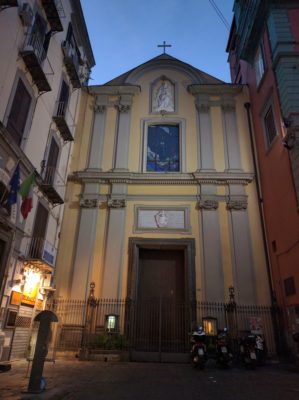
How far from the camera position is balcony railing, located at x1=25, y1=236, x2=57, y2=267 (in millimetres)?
10070

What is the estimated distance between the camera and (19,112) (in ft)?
31.7

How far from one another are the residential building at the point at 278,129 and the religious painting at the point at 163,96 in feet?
12.6

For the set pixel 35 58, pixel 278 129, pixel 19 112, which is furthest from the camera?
pixel 278 129

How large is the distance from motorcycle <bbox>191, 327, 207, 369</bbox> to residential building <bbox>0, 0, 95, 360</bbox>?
16.8 feet

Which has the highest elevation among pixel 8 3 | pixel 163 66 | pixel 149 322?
pixel 163 66

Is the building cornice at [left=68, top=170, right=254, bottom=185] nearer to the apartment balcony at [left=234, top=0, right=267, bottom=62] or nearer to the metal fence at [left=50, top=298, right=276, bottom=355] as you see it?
the metal fence at [left=50, top=298, right=276, bottom=355]

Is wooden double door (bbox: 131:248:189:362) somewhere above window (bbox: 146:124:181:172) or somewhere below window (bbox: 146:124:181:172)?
below

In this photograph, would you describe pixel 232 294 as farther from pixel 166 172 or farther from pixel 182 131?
pixel 182 131

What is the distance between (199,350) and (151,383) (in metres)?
2.77

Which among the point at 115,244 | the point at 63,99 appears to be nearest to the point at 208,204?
the point at 115,244

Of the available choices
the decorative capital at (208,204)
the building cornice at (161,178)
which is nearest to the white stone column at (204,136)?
the building cornice at (161,178)

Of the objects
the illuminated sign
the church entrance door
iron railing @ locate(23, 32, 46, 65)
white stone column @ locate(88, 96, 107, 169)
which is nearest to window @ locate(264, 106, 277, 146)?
the church entrance door

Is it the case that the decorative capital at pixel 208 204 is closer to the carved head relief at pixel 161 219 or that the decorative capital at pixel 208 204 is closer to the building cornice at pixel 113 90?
the carved head relief at pixel 161 219

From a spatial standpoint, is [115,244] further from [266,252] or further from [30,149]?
[266,252]
